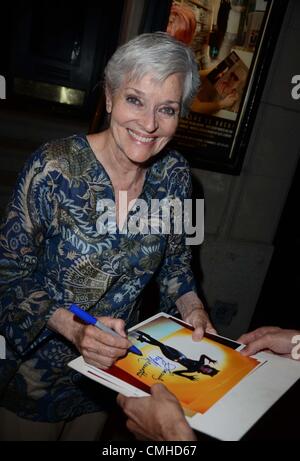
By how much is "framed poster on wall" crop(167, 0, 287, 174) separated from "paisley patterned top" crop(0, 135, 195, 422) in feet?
5.61

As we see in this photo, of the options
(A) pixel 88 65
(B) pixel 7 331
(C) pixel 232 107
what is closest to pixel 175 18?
(C) pixel 232 107

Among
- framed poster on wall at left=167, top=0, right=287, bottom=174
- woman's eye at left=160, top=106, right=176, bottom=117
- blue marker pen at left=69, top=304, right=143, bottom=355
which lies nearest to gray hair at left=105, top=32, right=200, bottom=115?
woman's eye at left=160, top=106, right=176, bottom=117

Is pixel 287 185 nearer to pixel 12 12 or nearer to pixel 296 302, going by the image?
pixel 296 302

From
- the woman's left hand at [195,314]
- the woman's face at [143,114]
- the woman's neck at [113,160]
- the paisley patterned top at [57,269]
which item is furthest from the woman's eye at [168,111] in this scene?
the woman's left hand at [195,314]

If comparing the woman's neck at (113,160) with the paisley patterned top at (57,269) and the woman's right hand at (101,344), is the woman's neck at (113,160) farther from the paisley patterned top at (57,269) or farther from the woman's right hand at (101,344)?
the woman's right hand at (101,344)

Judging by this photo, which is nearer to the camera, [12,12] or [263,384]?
[263,384]

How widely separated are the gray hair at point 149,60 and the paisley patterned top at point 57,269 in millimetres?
318

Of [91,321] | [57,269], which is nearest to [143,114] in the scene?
[57,269]

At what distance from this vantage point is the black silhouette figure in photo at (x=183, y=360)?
138 cm

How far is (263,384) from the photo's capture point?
136 centimetres

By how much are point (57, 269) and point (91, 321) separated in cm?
35

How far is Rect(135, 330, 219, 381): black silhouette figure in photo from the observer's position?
4.52ft

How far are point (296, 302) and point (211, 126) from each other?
6.44 feet

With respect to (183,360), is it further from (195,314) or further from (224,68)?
(224,68)
